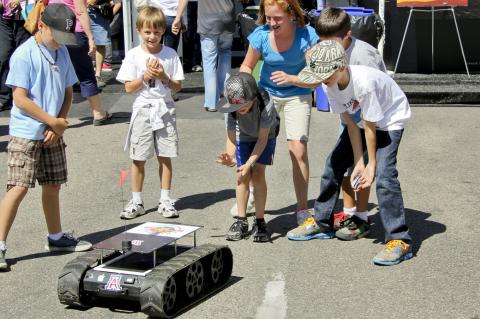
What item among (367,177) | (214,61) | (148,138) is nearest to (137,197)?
(148,138)

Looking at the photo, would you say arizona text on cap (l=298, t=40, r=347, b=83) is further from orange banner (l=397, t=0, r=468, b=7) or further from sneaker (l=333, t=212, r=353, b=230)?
orange banner (l=397, t=0, r=468, b=7)

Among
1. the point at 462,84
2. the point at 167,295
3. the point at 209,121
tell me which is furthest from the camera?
the point at 462,84

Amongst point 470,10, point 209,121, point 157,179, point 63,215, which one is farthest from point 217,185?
point 470,10

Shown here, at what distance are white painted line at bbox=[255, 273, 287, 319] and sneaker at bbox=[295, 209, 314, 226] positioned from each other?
1144 millimetres

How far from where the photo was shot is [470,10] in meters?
13.9

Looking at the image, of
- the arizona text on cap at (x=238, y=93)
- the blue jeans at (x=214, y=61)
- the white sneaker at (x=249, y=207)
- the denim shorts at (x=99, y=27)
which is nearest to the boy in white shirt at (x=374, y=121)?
the arizona text on cap at (x=238, y=93)

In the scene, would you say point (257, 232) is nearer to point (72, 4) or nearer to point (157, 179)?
point (157, 179)

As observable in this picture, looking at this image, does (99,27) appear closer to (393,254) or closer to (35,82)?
(35,82)

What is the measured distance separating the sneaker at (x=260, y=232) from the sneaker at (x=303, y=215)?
357 mm

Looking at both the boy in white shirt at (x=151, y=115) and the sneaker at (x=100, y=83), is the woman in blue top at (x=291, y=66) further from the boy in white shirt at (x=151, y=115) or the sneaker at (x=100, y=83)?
the sneaker at (x=100, y=83)

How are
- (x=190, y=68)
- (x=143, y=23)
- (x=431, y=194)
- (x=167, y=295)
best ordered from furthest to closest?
(x=190, y=68)
(x=431, y=194)
(x=143, y=23)
(x=167, y=295)

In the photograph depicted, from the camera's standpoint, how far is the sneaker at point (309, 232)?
7.38 metres

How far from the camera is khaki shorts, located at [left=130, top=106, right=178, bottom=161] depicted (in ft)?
26.6

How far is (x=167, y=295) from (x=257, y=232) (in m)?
1.84
